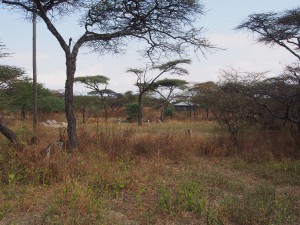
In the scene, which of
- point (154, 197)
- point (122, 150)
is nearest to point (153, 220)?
point (154, 197)

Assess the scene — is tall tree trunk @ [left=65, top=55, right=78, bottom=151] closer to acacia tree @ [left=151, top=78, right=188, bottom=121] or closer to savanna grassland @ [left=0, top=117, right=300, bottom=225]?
savanna grassland @ [left=0, top=117, right=300, bottom=225]

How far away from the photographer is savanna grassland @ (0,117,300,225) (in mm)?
3688

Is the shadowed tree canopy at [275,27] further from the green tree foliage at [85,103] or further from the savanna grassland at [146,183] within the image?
the green tree foliage at [85,103]

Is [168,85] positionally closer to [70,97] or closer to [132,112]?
[132,112]

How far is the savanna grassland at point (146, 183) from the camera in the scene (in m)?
3.69

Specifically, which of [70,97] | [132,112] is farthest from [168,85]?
[70,97]

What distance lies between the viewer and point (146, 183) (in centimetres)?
514

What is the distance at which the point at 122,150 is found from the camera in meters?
7.08

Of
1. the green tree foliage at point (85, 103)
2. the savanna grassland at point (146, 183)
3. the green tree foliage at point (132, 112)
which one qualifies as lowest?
the savanna grassland at point (146, 183)

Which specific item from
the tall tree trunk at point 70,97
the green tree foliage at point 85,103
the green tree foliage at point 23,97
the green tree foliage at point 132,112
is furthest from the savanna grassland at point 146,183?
the green tree foliage at point 132,112

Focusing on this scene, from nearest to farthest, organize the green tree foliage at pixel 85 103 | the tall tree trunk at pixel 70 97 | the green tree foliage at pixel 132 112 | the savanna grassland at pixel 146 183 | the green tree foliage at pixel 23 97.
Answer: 1. the savanna grassland at pixel 146 183
2. the tall tree trunk at pixel 70 97
3. the green tree foliage at pixel 23 97
4. the green tree foliage at pixel 85 103
5. the green tree foliage at pixel 132 112

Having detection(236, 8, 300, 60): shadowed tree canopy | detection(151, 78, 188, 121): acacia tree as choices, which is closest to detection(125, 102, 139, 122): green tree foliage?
detection(151, 78, 188, 121): acacia tree

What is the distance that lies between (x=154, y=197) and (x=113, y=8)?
4.94 m

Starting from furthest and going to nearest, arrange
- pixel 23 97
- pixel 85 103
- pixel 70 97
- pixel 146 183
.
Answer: pixel 85 103
pixel 23 97
pixel 70 97
pixel 146 183
